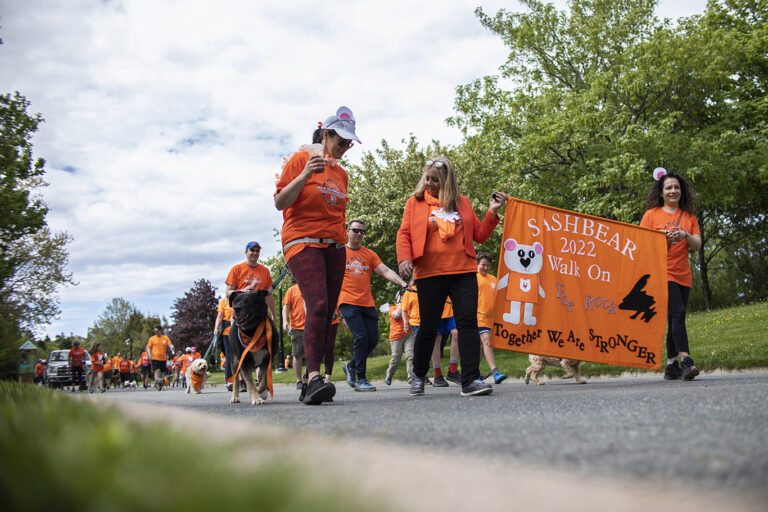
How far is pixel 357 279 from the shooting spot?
9.25 meters

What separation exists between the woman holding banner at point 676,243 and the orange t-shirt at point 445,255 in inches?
108

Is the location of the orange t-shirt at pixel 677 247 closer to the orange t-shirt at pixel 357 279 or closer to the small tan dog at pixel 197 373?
the orange t-shirt at pixel 357 279

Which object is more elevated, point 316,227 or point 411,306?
point 316,227

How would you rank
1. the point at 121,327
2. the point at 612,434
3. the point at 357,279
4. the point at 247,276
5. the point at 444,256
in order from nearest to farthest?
the point at 612,434
the point at 444,256
the point at 357,279
the point at 247,276
the point at 121,327

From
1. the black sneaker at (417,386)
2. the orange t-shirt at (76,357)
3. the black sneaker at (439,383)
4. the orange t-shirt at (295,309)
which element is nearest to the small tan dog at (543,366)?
the black sneaker at (439,383)

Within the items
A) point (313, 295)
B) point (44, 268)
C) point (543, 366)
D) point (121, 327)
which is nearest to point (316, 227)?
point (313, 295)

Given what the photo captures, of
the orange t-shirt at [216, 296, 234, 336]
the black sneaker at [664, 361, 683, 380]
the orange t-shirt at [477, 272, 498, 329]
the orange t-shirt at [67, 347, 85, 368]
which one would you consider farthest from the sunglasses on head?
the orange t-shirt at [67, 347, 85, 368]

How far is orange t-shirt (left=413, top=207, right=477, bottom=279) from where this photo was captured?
237 inches

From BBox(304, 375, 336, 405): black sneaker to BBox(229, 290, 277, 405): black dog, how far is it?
4.59ft

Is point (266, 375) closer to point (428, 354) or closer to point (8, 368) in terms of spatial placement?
point (428, 354)

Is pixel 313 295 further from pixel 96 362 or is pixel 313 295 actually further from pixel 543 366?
pixel 96 362

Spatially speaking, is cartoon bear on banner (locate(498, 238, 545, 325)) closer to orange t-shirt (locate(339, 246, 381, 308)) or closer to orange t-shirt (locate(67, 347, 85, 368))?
orange t-shirt (locate(339, 246, 381, 308))

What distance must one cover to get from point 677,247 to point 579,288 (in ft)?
4.33

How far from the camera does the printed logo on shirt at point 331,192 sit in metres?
5.51
